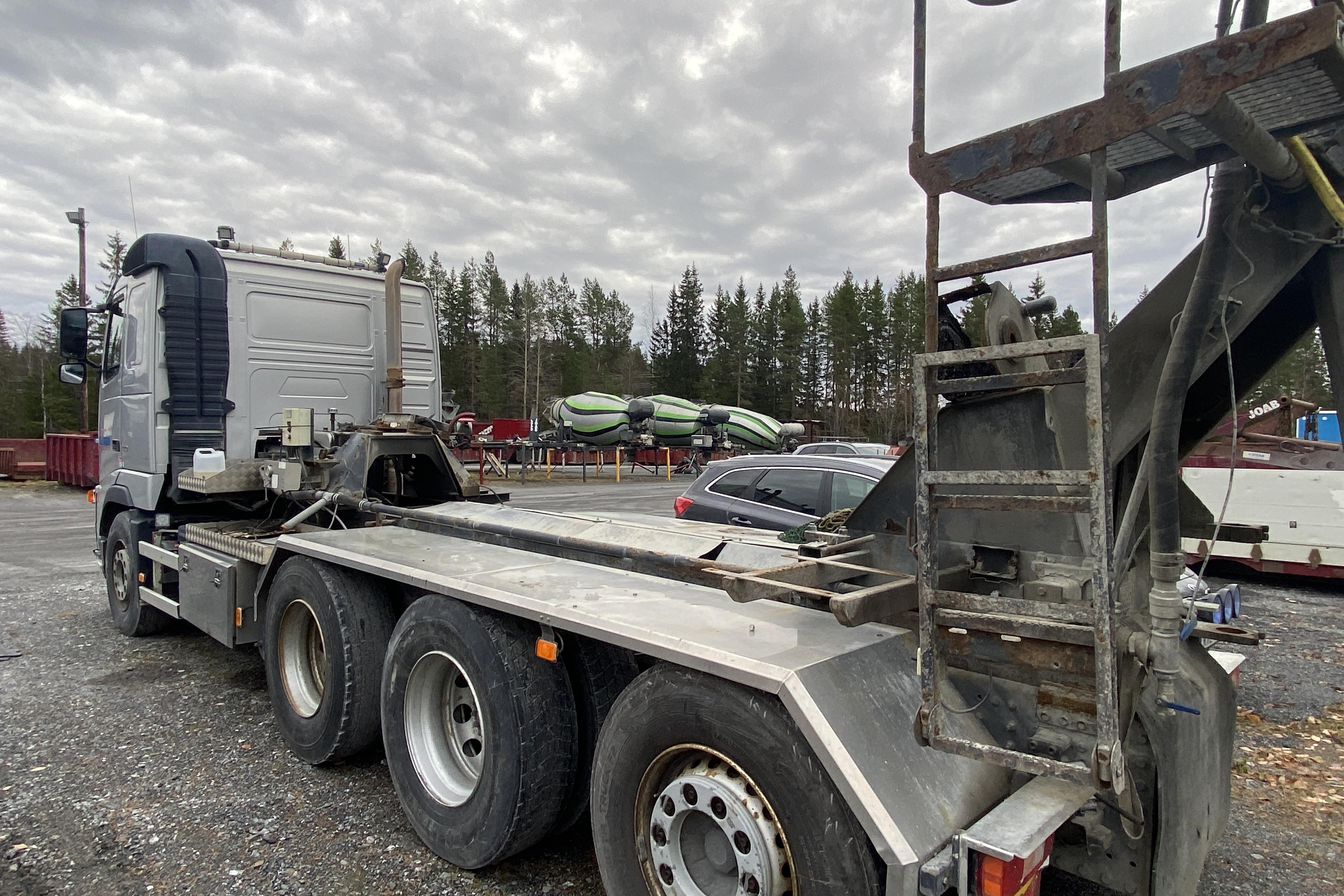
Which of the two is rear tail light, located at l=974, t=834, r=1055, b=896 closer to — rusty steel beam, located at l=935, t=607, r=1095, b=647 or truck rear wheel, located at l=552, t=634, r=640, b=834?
rusty steel beam, located at l=935, t=607, r=1095, b=647

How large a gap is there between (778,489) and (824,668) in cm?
516

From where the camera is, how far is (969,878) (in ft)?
6.46

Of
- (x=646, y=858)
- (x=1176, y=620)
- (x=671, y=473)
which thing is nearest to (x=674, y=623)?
(x=646, y=858)

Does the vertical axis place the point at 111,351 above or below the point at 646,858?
above

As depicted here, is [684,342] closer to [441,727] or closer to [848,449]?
[848,449]

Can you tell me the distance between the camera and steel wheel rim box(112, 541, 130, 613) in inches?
262

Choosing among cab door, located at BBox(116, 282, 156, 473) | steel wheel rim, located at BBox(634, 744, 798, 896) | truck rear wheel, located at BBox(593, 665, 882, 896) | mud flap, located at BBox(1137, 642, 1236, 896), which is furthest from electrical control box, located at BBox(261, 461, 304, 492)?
mud flap, located at BBox(1137, 642, 1236, 896)

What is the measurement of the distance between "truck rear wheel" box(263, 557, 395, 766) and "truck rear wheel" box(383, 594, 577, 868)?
0.36 m

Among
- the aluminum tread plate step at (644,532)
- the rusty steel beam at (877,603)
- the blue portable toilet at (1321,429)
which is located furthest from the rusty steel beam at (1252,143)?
the blue portable toilet at (1321,429)

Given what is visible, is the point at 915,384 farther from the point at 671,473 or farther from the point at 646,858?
the point at 671,473

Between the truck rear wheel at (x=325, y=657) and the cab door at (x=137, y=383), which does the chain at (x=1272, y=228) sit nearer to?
the truck rear wheel at (x=325, y=657)

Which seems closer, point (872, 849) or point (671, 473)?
point (872, 849)

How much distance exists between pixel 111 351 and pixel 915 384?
7.47m

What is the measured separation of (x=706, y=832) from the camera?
248cm
